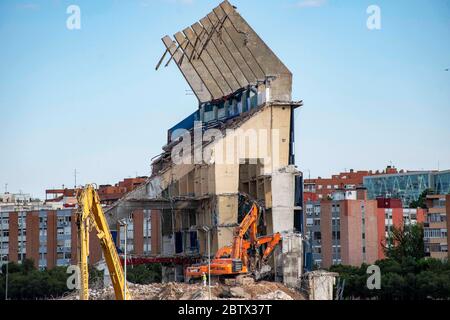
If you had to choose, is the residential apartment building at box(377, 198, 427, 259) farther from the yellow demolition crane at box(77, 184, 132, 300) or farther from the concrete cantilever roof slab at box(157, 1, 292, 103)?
the yellow demolition crane at box(77, 184, 132, 300)

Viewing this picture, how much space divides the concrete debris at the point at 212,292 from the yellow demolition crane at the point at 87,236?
3.99 metres

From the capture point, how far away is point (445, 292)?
47.8 meters

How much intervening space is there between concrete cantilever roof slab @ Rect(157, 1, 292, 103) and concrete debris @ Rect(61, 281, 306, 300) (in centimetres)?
821

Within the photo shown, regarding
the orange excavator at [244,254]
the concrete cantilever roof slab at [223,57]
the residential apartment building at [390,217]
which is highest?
the concrete cantilever roof slab at [223,57]

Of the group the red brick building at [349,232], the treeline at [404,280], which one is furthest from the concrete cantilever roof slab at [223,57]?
the red brick building at [349,232]

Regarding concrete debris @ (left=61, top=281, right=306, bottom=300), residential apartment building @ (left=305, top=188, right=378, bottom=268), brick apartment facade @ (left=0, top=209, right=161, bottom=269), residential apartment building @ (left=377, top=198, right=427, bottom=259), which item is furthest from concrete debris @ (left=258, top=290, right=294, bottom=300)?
residential apartment building @ (left=305, top=188, right=378, bottom=268)

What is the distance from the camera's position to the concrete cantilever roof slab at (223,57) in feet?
156

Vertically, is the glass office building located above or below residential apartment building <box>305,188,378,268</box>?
above

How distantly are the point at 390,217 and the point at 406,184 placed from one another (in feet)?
84.9

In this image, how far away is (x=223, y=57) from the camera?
50.7m

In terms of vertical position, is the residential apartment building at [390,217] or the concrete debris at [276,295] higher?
the residential apartment building at [390,217]

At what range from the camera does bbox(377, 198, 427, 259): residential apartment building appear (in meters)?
67.7

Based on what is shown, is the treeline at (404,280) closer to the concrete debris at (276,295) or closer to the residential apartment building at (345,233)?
the concrete debris at (276,295)

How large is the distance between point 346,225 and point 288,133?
23.6 metres
